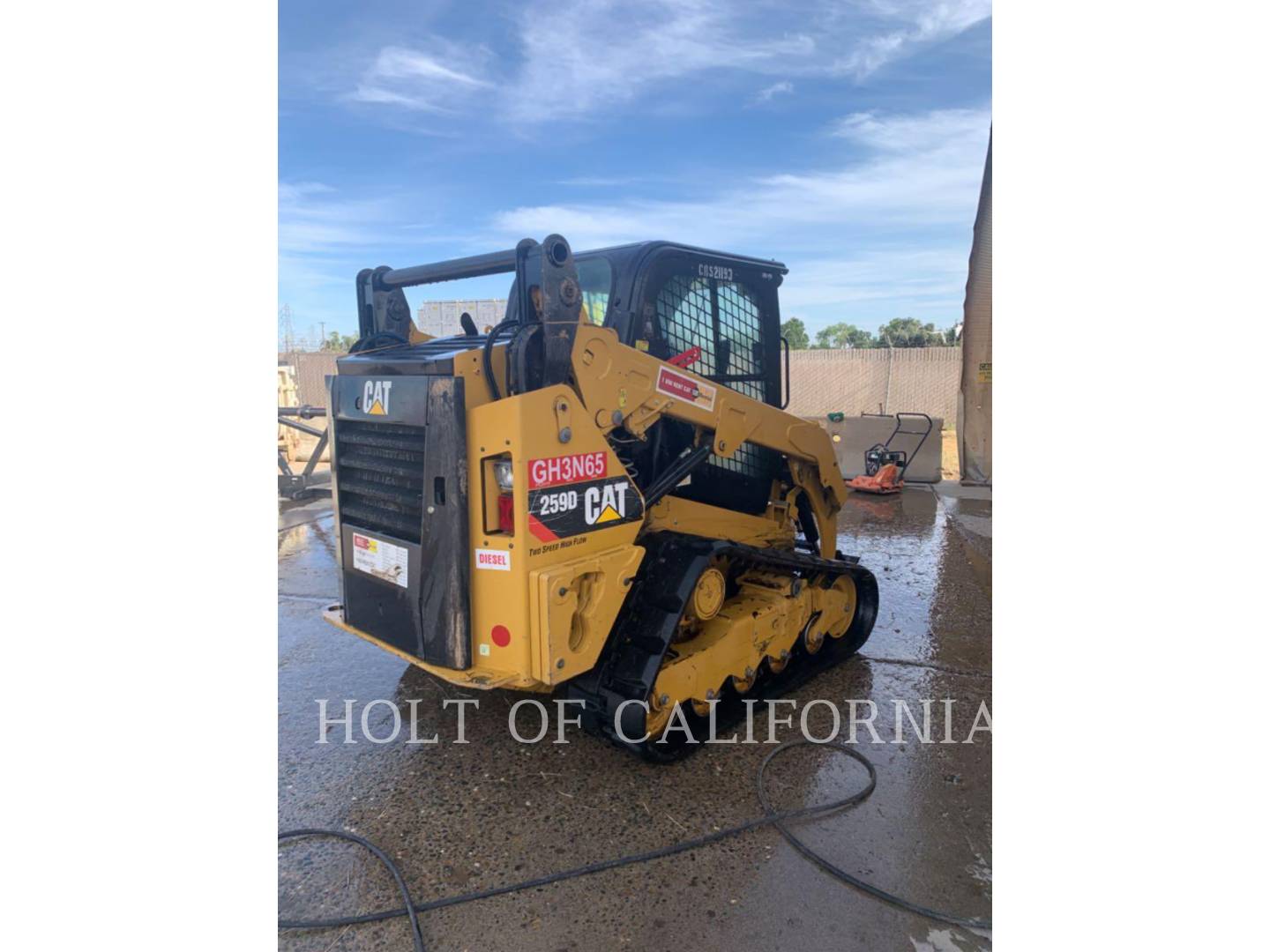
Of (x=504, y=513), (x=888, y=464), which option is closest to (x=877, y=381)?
(x=888, y=464)

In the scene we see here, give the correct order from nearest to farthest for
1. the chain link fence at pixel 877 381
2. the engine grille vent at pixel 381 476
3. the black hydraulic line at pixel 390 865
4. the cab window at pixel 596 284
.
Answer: the black hydraulic line at pixel 390 865 < the engine grille vent at pixel 381 476 < the cab window at pixel 596 284 < the chain link fence at pixel 877 381

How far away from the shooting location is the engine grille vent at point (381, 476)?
341 centimetres

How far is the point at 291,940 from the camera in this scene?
2.63m

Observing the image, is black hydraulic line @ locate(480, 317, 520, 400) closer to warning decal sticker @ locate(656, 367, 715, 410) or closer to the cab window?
warning decal sticker @ locate(656, 367, 715, 410)

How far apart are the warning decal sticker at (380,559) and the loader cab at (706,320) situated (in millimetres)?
1581

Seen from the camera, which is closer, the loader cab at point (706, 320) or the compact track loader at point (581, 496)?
the compact track loader at point (581, 496)

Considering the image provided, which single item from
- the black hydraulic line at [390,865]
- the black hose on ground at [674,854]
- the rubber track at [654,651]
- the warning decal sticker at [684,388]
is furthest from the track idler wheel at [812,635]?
the black hydraulic line at [390,865]

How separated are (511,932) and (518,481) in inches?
63.8

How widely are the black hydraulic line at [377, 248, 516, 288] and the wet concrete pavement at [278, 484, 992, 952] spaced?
2.35 meters

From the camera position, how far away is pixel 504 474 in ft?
10.4

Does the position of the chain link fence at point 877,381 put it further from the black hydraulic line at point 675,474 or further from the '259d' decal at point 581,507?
the '259d' decal at point 581,507

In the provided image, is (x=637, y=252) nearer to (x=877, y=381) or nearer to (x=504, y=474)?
(x=504, y=474)

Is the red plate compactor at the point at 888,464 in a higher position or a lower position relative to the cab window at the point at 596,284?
lower

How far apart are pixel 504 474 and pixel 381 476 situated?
2.60 feet
